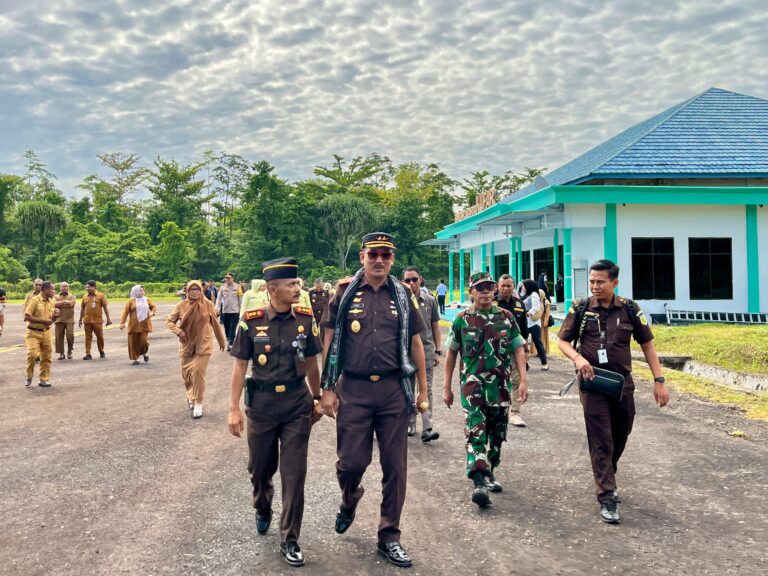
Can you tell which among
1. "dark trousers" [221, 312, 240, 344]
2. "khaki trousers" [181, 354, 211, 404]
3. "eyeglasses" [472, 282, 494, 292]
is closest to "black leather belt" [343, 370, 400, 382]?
"eyeglasses" [472, 282, 494, 292]

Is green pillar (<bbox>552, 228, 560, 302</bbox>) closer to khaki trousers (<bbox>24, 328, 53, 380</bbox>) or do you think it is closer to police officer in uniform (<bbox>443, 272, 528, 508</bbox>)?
khaki trousers (<bbox>24, 328, 53, 380</bbox>)

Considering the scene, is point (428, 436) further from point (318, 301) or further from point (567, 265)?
point (567, 265)

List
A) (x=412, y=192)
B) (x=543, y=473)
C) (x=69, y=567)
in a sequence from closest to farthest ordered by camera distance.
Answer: (x=69, y=567) < (x=543, y=473) < (x=412, y=192)

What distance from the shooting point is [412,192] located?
7744 cm

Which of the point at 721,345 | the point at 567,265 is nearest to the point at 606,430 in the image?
the point at 721,345

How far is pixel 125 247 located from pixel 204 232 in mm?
8400

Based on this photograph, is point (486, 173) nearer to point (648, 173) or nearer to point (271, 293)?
point (648, 173)

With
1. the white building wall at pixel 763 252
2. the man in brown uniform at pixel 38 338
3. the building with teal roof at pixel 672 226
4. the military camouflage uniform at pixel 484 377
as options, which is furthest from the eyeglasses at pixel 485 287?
the white building wall at pixel 763 252

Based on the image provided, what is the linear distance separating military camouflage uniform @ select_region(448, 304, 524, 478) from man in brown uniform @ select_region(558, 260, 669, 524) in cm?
56

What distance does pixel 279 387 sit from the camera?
13.8ft

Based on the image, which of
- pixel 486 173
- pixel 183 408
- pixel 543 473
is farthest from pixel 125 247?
pixel 543 473

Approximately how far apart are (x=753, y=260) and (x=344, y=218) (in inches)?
1558

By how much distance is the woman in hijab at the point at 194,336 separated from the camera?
8.60 m

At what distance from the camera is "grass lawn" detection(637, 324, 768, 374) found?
42.3 feet
